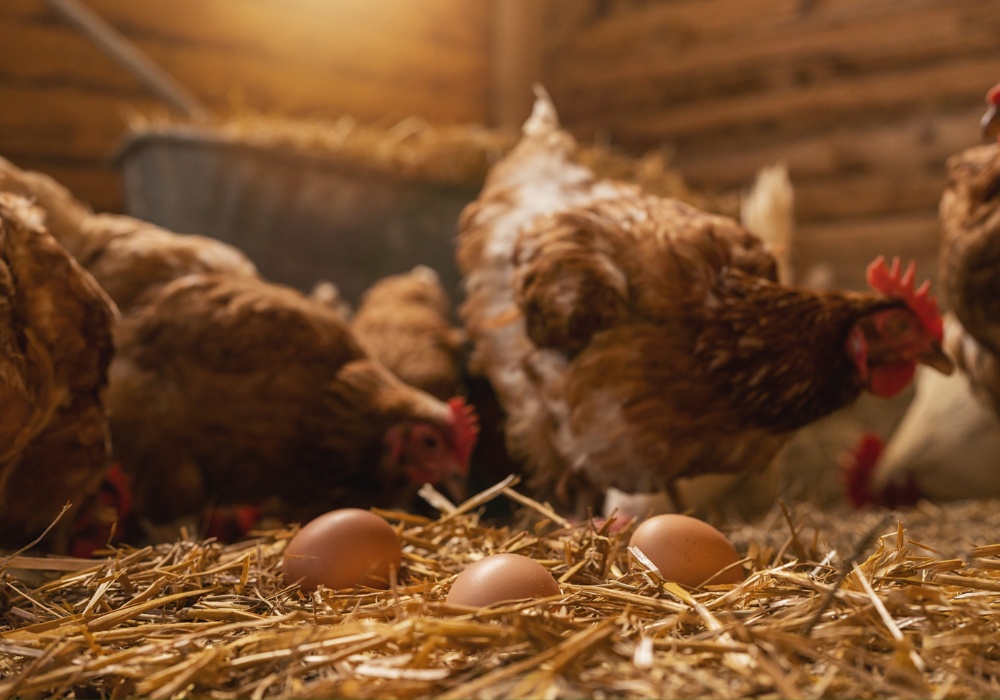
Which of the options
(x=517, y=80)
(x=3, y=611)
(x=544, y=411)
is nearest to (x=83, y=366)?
(x=3, y=611)

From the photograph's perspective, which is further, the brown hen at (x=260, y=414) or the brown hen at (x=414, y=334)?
the brown hen at (x=414, y=334)

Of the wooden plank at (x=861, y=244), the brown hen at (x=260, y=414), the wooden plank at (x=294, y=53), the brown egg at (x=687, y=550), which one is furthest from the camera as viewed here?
the wooden plank at (x=294, y=53)

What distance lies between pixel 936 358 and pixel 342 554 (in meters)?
1.41

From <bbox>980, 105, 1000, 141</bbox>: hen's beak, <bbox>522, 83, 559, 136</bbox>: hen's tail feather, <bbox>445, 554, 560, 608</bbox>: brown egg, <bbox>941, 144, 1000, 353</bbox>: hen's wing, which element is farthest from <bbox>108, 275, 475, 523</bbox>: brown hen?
<bbox>980, 105, 1000, 141</bbox>: hen's beak

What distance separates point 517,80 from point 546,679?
17.0 ft

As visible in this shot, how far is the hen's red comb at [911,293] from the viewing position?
6.21 feet

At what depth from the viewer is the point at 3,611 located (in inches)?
49.8

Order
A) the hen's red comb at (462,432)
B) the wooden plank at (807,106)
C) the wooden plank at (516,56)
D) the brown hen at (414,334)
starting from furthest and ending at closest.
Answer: the wooden plank at (516,56), the wooden plank at (807,106), the brown hen at (414,334), the hen's red comb at (462,432)

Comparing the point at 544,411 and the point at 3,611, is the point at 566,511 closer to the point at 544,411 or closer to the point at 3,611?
the point at 544,411

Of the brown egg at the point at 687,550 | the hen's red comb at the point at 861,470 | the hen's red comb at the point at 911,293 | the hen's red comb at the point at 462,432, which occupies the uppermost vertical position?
the hen's red comb at the point at 911,293

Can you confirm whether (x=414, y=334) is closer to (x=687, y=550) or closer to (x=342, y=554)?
(x=342, y=554)

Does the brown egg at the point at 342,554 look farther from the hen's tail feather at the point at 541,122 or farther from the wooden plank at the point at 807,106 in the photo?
the wooden plank at the point at 807,106

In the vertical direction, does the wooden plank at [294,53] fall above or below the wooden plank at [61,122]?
above

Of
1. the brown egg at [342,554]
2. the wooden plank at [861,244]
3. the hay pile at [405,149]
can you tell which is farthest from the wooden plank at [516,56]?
the brown egg at [342,554]
